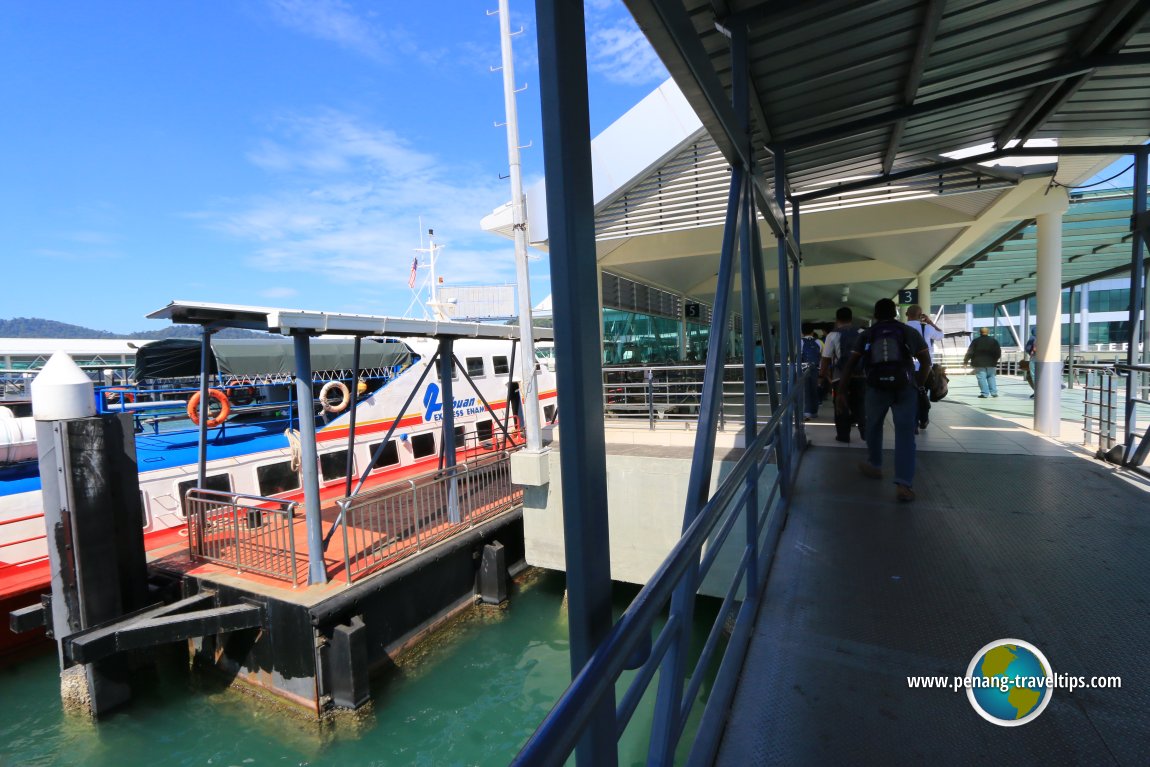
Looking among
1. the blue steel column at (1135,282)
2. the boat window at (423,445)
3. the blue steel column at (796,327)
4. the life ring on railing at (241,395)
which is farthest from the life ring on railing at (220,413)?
the blue steel column at (1135,282)

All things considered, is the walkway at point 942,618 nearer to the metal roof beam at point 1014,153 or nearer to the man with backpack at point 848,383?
the man with backpack at point 848,383

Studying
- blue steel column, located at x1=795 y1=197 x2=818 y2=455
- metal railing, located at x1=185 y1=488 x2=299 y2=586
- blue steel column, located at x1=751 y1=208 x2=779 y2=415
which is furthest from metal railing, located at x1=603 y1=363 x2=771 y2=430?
metal railing, located at x1=185 y1=488 x2=299 y2=586

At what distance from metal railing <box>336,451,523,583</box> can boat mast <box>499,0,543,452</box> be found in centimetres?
144

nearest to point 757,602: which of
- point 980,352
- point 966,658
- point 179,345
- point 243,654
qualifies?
point 966,658

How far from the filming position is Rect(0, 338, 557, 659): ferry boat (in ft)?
25.9

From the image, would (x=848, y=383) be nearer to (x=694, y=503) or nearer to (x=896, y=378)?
(x=896, y=378)

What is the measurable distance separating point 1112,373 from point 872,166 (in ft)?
11.5

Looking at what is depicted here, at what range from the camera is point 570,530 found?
131cm

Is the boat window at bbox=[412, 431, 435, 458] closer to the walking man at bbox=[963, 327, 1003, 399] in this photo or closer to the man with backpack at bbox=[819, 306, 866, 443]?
the man with backpack at bbox=[819, 306, 866, 443]

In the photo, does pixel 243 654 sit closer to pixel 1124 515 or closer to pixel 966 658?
pixel 966 658

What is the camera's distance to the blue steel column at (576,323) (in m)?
1.17

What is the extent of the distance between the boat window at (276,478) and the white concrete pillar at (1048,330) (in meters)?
12.2

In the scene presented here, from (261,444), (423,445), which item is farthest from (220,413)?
(423,445)

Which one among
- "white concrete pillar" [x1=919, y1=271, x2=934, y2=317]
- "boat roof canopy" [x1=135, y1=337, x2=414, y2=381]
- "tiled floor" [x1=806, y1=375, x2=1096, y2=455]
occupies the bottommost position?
"tiled floor" [x1=806, y1=375, x2=1096, y2=455]
